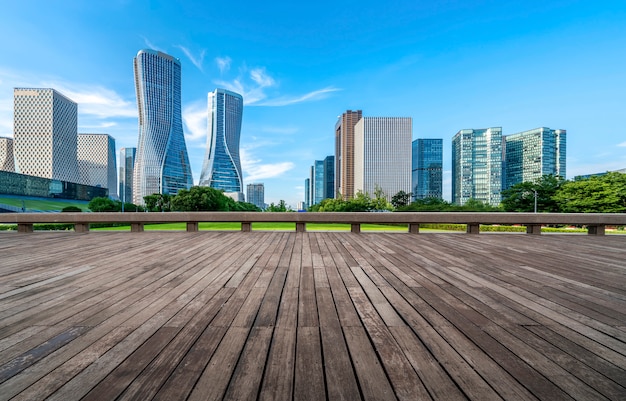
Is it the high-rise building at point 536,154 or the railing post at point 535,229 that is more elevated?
the high-rise building at point 536,154

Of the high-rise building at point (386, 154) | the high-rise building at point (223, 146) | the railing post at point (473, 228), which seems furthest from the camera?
the high-rise building at point (386, 154)

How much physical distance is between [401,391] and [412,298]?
4.51 feet

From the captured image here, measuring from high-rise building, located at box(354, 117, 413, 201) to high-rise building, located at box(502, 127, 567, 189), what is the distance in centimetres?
4461

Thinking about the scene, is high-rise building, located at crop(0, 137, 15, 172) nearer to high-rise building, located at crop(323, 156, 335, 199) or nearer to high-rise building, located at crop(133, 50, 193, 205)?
high-rise building, located at crop(133, 50, 193, 205)

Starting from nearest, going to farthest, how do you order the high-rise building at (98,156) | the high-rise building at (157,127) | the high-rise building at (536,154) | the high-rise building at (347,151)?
1. the high-rise building at (157,127)
2. the high-rise building at (536,154)
3. the high-rise building at (347,151)
4. the high-rise building at (98,156)

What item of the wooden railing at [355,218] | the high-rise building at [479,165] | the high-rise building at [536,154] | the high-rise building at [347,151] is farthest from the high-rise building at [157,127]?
the high-rise building at [536,154]

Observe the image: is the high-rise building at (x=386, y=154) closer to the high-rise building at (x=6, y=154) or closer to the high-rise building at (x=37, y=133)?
the high-rise building at (x=37, y=133)

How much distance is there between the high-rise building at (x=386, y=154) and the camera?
354ft

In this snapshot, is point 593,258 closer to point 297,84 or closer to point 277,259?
point 277,259

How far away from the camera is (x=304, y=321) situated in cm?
192

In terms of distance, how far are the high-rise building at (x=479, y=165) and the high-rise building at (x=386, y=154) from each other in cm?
3378

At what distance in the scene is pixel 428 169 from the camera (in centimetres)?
14238

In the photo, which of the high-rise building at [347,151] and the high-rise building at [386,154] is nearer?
the high-rise building at [386,154]

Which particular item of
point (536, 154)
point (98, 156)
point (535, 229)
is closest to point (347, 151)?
point (536, 154)
